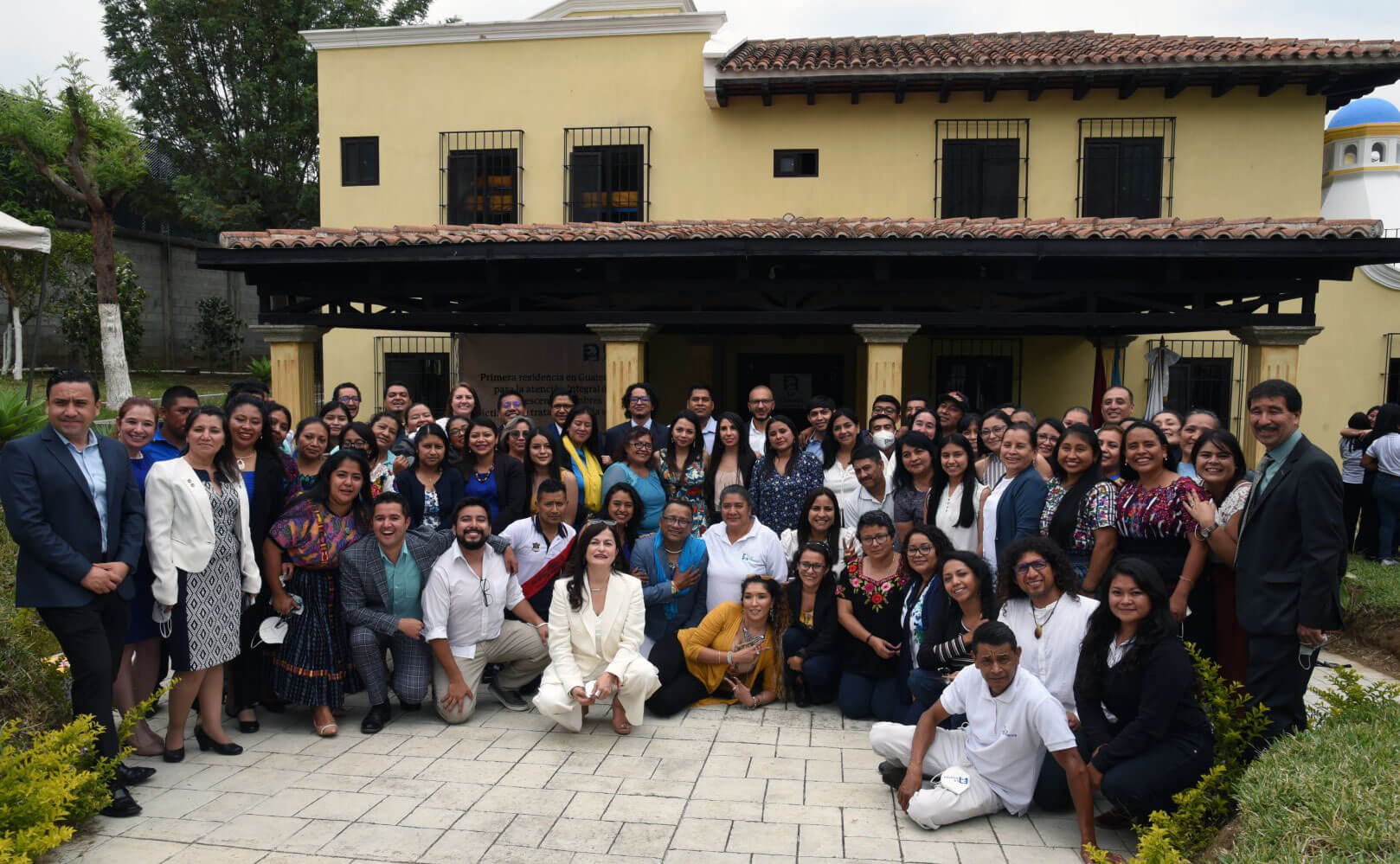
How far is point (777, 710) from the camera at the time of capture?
5703 millimetres

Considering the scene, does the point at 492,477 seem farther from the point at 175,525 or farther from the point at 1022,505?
the point at 1022,505

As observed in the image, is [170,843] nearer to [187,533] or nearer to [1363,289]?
[187,533]

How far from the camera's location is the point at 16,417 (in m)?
9.22

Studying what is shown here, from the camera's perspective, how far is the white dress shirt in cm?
541

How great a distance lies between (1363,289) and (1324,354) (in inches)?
44.2

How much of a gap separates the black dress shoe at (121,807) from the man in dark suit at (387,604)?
51.9 inches

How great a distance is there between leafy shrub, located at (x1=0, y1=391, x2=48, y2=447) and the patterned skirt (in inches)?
231

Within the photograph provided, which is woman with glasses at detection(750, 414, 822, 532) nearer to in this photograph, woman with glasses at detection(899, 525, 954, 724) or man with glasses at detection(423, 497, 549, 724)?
woman with glasses at detection(899, 525, 954, 724)

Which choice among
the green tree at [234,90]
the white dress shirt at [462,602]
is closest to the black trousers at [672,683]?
the white dress shirt at [462,602]

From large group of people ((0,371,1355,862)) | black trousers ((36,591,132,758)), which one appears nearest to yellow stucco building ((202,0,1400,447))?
large group of people ((0,371,1355,862))

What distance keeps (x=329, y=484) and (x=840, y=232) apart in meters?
5.76

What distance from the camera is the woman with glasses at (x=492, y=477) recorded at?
6.24 metres

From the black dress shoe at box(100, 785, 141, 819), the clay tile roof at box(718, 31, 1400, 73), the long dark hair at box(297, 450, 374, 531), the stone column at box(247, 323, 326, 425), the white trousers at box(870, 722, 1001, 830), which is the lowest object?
the black dress shoe at box(100, 785, 141, 819)

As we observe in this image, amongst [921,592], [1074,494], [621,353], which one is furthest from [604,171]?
[1074,494]
